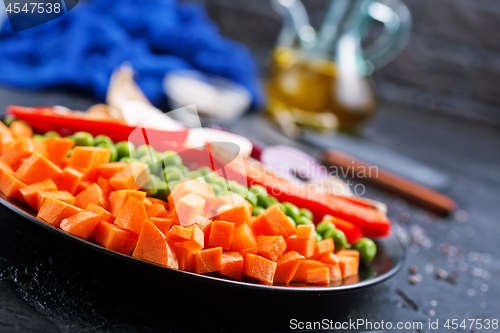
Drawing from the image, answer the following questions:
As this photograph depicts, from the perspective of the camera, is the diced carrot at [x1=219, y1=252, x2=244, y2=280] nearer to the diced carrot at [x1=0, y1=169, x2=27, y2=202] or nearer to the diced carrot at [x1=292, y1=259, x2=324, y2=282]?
the diced carrot at [x1=292, y1=259, x2=324, y2=282]

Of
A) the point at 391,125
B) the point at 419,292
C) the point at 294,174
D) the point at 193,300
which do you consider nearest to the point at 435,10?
the point at 391,125

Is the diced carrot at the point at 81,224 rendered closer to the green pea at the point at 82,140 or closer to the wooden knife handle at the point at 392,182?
the green pea at the point at 82,140

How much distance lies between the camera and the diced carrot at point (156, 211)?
0.61 m

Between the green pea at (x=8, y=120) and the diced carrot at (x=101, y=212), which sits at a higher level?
the diced carrot at (x=101, y=212)

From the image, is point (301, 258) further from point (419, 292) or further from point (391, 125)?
point (391, 125)

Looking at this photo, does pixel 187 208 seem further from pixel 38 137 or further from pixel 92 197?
pixel 38 137

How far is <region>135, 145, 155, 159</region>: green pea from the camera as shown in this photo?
81 centimetres

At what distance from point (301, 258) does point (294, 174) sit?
0.51 meters

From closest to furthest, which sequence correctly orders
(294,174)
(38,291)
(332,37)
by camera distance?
(38,291) < (294,174) < (332,37)

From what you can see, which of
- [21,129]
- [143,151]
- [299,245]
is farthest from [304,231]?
[21,129]

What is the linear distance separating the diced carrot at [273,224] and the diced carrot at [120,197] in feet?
0.60

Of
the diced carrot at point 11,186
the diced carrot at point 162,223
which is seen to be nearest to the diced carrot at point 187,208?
the diced carrot at point 162,223

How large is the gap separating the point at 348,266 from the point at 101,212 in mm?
397

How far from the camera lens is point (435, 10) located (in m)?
2.57
